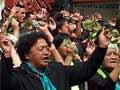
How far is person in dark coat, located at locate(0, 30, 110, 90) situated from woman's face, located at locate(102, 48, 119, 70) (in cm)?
31

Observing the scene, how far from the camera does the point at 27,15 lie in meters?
8.22

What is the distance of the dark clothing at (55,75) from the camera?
15.6 ft

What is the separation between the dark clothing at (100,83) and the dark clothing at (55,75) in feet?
0.66

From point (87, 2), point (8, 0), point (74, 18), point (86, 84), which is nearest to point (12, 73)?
point (86, 84)

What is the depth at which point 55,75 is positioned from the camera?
5203mm

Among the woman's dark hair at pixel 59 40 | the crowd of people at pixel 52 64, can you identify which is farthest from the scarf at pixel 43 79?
the woman's dark hair at pixel 59 40

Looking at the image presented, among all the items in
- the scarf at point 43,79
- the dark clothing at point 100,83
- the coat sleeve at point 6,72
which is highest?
the coat sleeve at point 6,72

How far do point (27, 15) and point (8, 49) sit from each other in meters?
3.59

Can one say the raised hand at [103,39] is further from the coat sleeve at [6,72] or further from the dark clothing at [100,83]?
the coat sleeve at [6,72]

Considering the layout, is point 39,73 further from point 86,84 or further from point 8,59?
point 86,84

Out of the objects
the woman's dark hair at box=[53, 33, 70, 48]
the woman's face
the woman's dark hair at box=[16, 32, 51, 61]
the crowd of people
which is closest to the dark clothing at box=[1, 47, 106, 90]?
the crowd of people

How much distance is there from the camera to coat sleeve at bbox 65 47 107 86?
5375mm

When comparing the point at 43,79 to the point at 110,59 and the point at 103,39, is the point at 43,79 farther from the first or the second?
the point at 110,59

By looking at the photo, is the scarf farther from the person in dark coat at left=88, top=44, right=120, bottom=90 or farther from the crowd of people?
the person in dark coat at left=88, top=44, right=120, bottom=90
